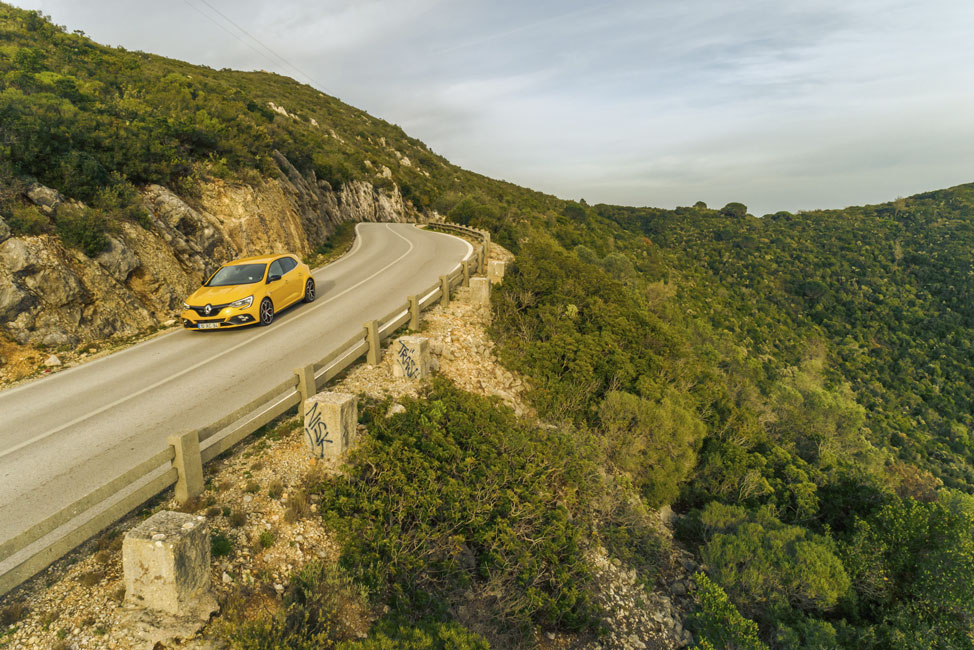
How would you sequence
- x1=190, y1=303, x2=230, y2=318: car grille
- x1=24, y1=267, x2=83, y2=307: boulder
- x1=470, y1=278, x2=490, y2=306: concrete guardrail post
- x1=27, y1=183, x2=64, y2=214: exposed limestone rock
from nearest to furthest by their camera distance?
x1=24, y1=267, x2=83, y2=307: boulder
x1=27, y1=183, x2=64, y2=214: exposed limestone rock
x1=190, y1=303, x2=230, y2=318: car grille
x1=470, y1=278, x2=490, y2=306: concrete guardrail post

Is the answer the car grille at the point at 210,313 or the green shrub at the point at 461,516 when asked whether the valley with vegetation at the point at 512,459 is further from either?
the car grille at the point at 210,313

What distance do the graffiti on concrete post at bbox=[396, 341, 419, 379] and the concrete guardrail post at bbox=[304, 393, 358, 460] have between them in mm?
2454

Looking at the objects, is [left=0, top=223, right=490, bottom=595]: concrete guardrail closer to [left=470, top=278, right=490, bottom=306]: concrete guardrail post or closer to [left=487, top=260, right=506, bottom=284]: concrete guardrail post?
[left=470, top=278, right=490, bottom=306]: concrete guardrail post

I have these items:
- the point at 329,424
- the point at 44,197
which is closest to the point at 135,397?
the point at 329,424

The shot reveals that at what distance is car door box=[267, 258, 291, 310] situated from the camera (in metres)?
11.3

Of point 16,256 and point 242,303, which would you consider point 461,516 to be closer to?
point 242,303

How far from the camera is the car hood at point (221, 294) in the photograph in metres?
10.4

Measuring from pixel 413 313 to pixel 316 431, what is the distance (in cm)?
480

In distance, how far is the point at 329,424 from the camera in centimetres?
606

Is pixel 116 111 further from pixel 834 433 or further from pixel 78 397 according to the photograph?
pixel 834 433

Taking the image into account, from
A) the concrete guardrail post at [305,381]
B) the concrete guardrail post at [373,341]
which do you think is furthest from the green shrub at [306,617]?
the concrete guardrail post at [373,341]

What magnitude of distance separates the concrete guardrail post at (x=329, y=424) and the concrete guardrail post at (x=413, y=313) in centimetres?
443

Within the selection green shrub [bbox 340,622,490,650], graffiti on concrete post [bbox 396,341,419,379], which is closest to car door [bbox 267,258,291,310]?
graffiti on concrete post [bbox 396,341,419,379]

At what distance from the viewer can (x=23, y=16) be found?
21.6m
